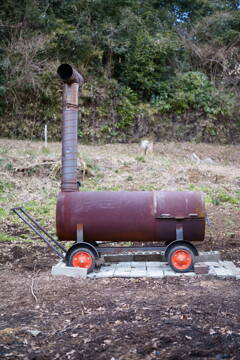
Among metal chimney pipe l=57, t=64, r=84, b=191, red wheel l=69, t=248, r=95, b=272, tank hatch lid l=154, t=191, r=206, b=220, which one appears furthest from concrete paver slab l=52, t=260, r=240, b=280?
metal chimney pipe l=57, t=64, r=84, b=191

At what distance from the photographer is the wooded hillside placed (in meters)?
16.2

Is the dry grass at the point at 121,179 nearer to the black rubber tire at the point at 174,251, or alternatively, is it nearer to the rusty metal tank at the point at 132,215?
the black rubber tire at the point at 174,251

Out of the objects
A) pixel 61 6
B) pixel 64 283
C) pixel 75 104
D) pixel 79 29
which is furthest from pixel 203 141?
pixel 64 283

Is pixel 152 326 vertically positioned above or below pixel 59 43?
below

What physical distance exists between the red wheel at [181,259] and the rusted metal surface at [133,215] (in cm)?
16

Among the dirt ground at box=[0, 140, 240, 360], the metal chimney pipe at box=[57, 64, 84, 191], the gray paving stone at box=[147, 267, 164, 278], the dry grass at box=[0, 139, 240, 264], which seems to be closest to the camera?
the dirt ground at box=[0, 140, 240, 360]

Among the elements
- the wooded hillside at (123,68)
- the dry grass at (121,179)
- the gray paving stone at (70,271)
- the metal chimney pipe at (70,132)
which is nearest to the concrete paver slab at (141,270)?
the gray paving stone at (70,271)

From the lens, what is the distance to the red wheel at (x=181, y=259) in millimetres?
5203

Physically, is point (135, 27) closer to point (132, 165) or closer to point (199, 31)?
point (199, 31)

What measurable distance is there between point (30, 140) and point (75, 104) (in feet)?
36.1

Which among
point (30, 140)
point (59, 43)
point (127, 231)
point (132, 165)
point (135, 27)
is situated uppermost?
point (135, 27)

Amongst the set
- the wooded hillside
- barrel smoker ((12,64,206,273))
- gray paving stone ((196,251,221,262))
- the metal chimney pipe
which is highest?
the wooded hillside

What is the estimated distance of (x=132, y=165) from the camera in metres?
12.5

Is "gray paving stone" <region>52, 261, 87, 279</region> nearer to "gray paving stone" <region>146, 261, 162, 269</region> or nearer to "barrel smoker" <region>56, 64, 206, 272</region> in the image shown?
"barrel smoker" <region>56, 64, 206, 272</region>
